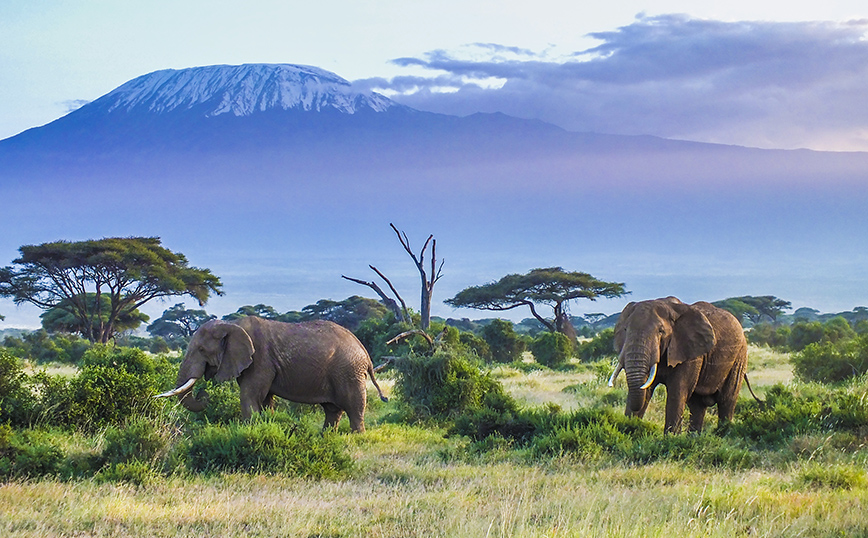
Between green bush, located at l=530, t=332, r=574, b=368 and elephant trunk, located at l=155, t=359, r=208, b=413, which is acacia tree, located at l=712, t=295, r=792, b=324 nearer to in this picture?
green bush, located at l=530, t=332, r=574, b=368

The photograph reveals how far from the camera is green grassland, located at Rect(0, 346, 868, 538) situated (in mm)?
7422

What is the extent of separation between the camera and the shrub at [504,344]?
38219 mm

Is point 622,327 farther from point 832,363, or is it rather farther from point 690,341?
point 832,363

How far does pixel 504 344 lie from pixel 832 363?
17.0 m

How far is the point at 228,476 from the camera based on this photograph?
9.77 metres

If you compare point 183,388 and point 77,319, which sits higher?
point 183,388

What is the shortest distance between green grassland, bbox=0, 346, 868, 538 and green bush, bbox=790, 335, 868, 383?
1126 cm

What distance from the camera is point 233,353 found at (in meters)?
13.3

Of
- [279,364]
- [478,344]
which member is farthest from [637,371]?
[478,344]

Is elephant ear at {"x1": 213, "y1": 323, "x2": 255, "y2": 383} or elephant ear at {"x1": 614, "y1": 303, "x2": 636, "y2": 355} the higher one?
elephant ear at {"x1": 614, "y1": 303, "x2": 636, "y2": 355}

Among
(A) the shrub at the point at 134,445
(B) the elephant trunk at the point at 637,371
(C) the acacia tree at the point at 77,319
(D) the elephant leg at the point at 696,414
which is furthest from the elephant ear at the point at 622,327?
(C) the acacia tree at the point at 77,319

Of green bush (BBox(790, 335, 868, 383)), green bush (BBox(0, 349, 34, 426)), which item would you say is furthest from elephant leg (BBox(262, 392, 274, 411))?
green bush (BBox(790, 335, 868, 383))

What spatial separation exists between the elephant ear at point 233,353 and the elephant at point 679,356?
5357mm

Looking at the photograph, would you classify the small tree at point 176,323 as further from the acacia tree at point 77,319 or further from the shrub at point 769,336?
the shrub at point 769,336
